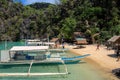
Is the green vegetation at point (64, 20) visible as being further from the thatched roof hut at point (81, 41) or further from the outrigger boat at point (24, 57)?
the outrigger boat at point (24, 57)

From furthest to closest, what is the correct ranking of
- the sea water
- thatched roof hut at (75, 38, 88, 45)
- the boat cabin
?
thatched roof hut at (75, 38, 88, 45)
the boat cabin
the sea water

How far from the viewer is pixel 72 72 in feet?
81.3

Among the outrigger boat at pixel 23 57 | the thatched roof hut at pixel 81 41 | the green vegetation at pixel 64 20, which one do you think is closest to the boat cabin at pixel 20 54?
the outrigger boat at pixel 23 57

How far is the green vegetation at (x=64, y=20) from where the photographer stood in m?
60.1

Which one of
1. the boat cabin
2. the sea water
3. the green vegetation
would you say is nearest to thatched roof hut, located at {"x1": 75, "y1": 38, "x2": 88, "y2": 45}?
the green vegetation

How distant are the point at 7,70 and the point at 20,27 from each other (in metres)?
60.7

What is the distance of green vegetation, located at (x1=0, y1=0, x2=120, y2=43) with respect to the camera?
6014 cm

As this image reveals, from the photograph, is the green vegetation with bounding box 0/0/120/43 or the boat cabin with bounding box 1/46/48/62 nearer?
the boat cabin with bounding box 1/46/48/62

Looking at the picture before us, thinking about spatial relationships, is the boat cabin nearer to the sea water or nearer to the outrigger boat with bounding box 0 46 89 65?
the outrigger boat with bounding box 0 46 89 65

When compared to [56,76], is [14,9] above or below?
above

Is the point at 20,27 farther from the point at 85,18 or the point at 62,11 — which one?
the point at 85,18

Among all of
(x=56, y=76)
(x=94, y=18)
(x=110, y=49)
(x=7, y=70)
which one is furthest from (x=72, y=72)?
(x=94, y=18)

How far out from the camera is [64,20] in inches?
2847

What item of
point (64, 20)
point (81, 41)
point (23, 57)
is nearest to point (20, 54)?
point (23, 57)
